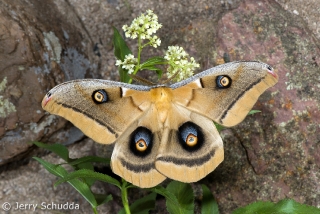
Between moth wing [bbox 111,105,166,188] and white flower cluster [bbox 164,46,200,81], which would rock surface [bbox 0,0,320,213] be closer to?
white flower cluster [bbox 164,46,200,81]

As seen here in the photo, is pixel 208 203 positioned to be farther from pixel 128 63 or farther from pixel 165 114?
pixel 128 63

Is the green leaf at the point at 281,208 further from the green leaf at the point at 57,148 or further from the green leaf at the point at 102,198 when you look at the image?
the green leaf at the point at 57,148

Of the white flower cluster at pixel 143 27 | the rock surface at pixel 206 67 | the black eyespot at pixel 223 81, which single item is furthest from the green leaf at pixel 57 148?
the black eyespot at pixel 223 81

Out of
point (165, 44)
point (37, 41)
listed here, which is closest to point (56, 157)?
point (37, 41)

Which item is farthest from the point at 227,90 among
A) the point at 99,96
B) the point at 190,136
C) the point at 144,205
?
the point at 144,205

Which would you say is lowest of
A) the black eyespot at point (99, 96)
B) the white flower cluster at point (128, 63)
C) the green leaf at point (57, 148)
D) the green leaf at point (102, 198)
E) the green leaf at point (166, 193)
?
the green leaf at point (102, 198)

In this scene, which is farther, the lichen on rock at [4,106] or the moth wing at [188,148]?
the lichen on rock at [4,106]

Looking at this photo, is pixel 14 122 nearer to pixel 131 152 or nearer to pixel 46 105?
pixel 46 105
